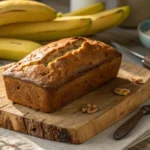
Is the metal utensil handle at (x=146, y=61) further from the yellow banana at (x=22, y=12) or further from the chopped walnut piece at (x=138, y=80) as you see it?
the yellow banana at (x=22, y=12)

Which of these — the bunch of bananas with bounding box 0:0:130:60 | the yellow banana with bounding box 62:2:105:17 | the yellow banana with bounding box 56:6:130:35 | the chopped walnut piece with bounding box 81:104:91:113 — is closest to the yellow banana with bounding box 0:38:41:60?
the bunch of bananas with bounding box 0:0:130:60

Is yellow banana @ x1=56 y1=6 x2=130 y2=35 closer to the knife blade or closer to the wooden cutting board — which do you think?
the knife blade

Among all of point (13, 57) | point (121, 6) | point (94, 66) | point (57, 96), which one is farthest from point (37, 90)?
point (121, 6)

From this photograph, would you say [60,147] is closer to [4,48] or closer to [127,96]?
[127,96]

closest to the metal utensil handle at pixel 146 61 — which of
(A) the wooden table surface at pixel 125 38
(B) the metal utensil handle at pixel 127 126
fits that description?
(A) the wooden table surface at pixel 125 38

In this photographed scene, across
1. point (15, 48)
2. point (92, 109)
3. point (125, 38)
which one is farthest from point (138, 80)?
point (125, 38)

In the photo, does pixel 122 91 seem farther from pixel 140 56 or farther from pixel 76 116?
pixel 140 56
